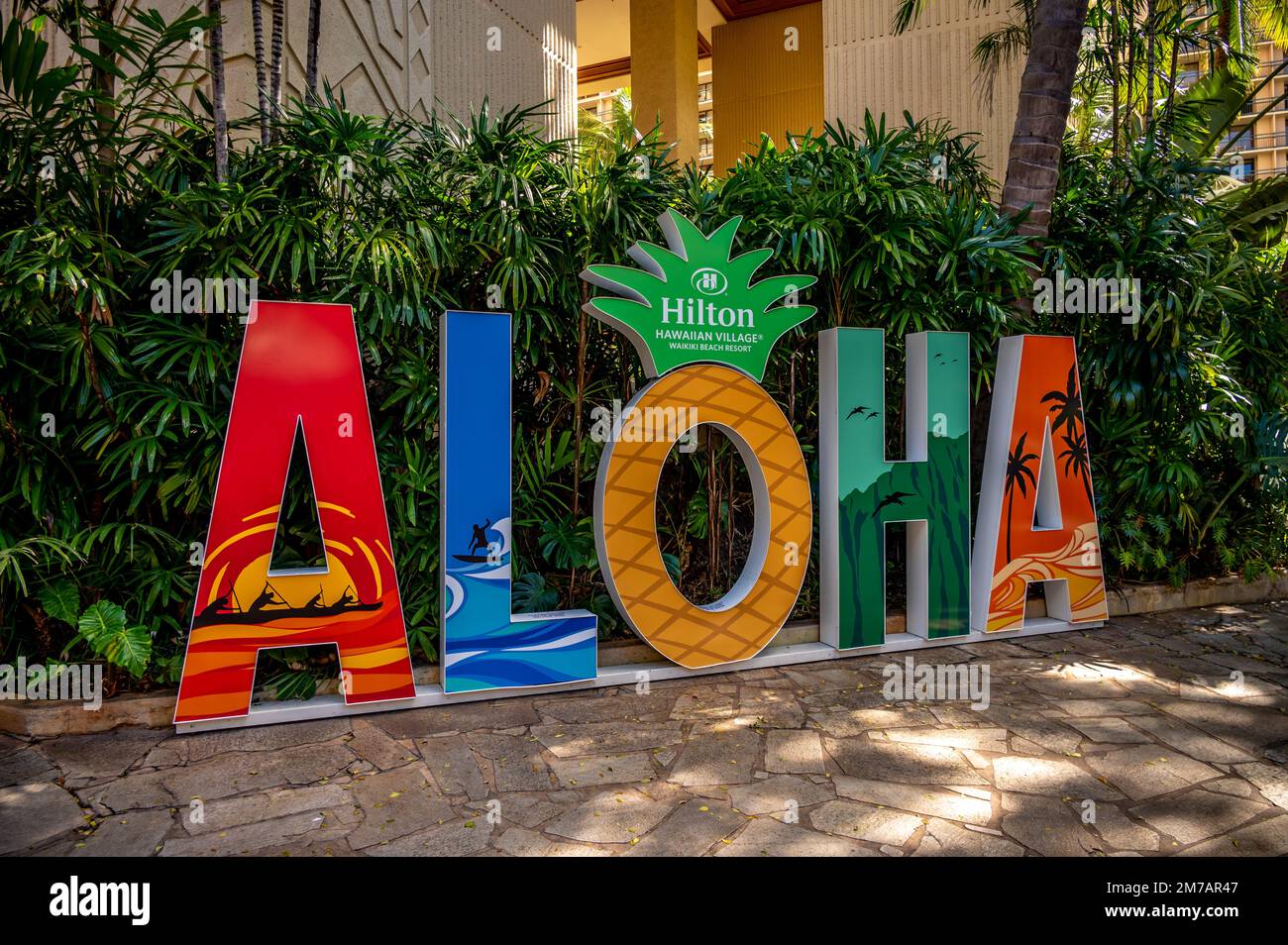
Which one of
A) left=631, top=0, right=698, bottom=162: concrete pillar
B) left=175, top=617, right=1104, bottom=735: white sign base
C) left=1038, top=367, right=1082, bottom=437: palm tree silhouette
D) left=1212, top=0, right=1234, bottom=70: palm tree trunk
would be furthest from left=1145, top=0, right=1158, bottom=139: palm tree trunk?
left=631, top=0, right=698, bottom=162: concrete pillar

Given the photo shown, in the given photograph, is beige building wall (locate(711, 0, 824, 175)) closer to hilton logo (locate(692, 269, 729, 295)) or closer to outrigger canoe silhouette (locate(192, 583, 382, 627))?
hilton logo (locate(692, 269, 729, 295))

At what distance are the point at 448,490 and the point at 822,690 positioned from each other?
2085 mm

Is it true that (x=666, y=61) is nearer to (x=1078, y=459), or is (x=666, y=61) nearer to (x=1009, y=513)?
(x=1078, y=459)

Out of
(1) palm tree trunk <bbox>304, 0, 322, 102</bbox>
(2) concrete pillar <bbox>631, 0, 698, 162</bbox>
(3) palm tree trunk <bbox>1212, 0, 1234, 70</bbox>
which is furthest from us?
(2) concrete pillar <bbox>631, 0, 698, 162</bbox>

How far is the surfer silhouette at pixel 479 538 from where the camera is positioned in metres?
3.92

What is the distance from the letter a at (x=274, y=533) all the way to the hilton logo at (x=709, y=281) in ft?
5.64

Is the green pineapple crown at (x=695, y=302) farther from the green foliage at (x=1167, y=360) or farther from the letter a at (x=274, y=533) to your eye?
the green foliage at (x=1167, y=360)

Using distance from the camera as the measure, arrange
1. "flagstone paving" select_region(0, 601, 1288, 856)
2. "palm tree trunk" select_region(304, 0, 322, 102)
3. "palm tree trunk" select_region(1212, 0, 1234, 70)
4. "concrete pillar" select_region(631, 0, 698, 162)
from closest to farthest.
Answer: "flagstone paving" select_region(0, 601, 1288, 856) → "palm tree trunk" select_region(304, 0, 322, 102) → "palm tree trunk" select_region(1212, 0, 1234, 70) → "concrete pillar" select_region(631, 0, 698, 162)

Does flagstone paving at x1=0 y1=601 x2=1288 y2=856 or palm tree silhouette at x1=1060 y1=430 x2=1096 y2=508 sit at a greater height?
palm tree silhouette at x1=1060 y1=430 x2=1096 y2=508

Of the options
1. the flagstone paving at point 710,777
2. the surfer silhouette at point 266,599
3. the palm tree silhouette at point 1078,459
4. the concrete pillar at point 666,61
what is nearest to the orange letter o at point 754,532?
the flagstone paving at point 710,777

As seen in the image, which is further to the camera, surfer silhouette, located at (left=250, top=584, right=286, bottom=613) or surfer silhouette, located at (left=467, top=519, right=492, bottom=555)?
surfer silhouette, located at (left=467, top=519, right=492, bottom=555)

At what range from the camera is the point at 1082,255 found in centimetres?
558

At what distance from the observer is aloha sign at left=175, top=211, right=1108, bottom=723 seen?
362 centimetres
